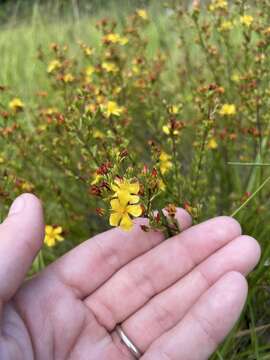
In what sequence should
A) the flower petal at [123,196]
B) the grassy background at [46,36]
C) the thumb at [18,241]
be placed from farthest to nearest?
1. the grassy background at [46,36]
2. the thumb at [18,241]
3. the flower petal at [123,196]

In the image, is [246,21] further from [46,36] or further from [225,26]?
[46,36]

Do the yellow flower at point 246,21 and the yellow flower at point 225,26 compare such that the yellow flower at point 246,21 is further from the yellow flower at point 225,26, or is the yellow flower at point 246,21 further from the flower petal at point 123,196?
the flower petal at point 123,196

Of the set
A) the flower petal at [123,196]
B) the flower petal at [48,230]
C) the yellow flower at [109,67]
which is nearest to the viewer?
the flower petal at [123,196]

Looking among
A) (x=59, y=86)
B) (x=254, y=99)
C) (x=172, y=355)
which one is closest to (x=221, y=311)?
(x=172, y=355)

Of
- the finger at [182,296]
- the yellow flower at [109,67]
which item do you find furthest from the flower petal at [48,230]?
the yellow flower at [109,67]

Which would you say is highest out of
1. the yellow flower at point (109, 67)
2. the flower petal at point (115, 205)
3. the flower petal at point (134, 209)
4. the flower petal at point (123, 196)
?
the yellow flower at point (109, 67)

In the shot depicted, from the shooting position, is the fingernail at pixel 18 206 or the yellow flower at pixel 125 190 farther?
the fingernail at pixel 18 206

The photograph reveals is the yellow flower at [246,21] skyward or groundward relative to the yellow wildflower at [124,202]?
skyward
